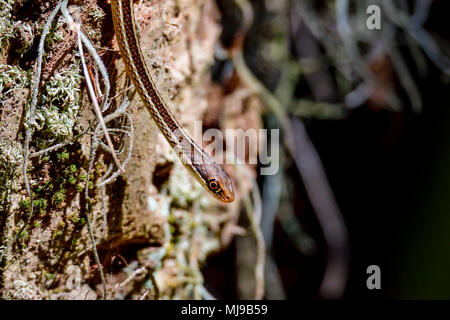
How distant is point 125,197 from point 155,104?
21 cm

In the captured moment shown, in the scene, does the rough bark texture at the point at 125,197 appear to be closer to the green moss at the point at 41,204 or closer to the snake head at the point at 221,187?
the green moss at the point at 41,204

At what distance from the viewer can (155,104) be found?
0.69m

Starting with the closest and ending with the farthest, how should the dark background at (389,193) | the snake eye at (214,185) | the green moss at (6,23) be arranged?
the green moss at (6,23), the snake eye at (214,185), the dark background at (389,193)

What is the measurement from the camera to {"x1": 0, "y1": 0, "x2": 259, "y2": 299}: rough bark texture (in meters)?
0.62

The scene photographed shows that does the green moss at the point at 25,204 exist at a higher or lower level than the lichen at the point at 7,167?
lower

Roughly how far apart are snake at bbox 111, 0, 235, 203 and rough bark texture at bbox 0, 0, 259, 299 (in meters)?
0.04

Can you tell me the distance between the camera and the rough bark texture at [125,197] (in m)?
0.62

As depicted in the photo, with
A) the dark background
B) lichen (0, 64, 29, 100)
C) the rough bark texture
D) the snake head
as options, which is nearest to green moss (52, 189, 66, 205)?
the rough bark texture

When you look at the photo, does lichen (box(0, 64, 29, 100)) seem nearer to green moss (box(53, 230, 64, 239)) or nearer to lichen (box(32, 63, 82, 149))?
lichen (box(32, 63, 82, 149))

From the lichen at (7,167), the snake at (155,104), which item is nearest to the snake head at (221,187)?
the snake at (155,104)

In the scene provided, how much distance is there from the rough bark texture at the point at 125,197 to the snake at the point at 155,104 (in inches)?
1.7

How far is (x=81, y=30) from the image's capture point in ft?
2.03

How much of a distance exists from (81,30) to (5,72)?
0.44ft
